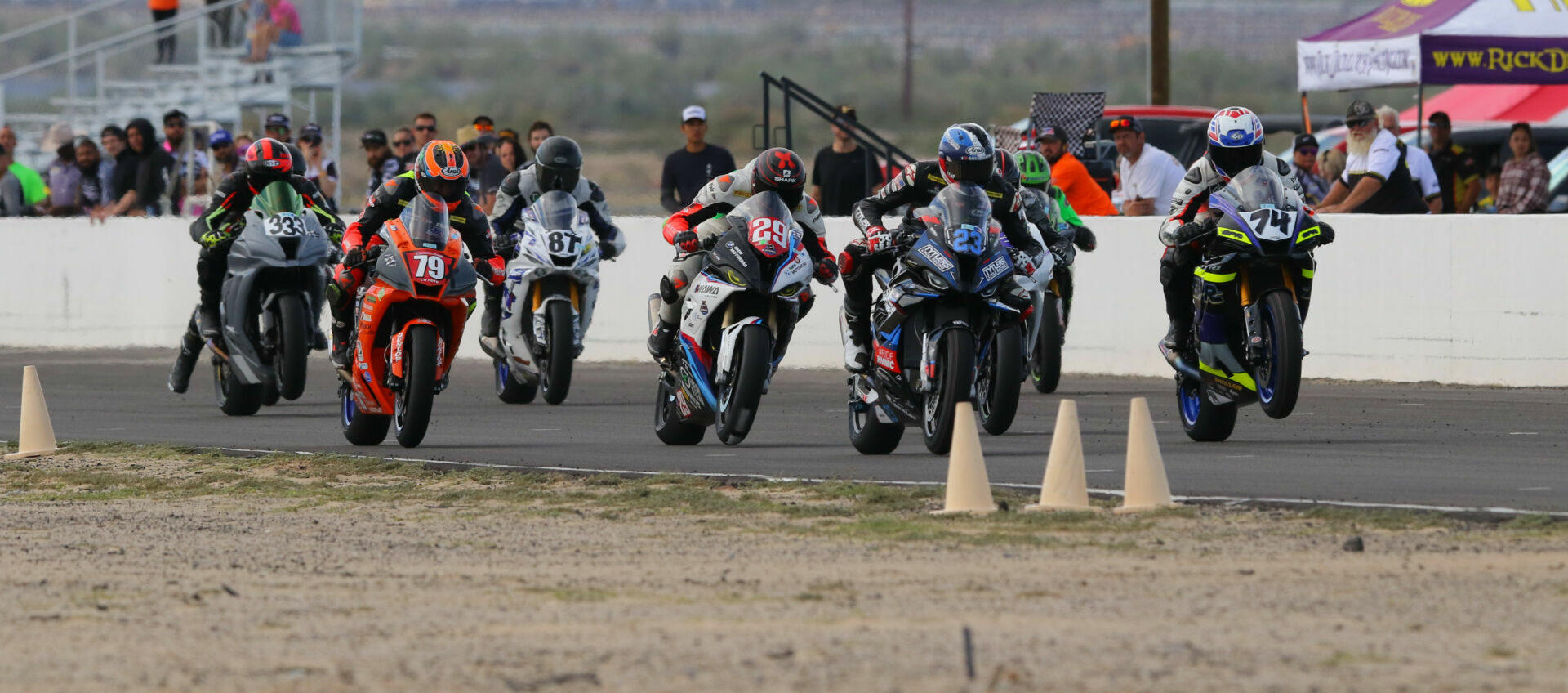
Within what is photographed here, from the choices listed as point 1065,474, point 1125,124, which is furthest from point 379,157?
point 1065,474

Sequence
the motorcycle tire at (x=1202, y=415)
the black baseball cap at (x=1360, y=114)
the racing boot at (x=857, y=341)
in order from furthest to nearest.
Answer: the black baseball cap at (x=1360, y=114) < the motorcycle tire at (x=1202, y=415) < the racing boot at (x=857, y=341)

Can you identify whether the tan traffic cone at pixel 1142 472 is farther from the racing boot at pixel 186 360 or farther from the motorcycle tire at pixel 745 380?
the racing boot at pixel 186 360

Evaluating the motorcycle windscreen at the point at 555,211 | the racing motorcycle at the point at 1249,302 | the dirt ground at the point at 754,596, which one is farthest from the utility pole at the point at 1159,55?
the dirt ground at the point at 754,596

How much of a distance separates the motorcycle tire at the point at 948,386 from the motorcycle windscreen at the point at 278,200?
4.92m

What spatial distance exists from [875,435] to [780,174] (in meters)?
1.41

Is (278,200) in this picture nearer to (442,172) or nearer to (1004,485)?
(442,172)

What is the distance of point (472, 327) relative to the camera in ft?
73.2

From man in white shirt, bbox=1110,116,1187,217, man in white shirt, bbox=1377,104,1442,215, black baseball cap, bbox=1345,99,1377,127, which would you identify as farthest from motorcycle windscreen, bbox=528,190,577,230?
man in white shirt, bbox=1377,104,1442,215

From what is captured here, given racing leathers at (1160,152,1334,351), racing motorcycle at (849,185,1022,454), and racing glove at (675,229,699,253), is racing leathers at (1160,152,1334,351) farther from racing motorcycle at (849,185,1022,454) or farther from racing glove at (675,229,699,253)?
racing glove at (675,229,699,253)

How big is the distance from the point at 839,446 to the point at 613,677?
6803 millimetres

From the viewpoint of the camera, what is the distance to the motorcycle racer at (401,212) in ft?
43.2

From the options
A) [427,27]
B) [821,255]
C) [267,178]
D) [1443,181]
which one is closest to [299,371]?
[267,178]

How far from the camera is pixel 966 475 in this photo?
9.83 meters

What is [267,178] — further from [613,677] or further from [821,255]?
[613,677]
